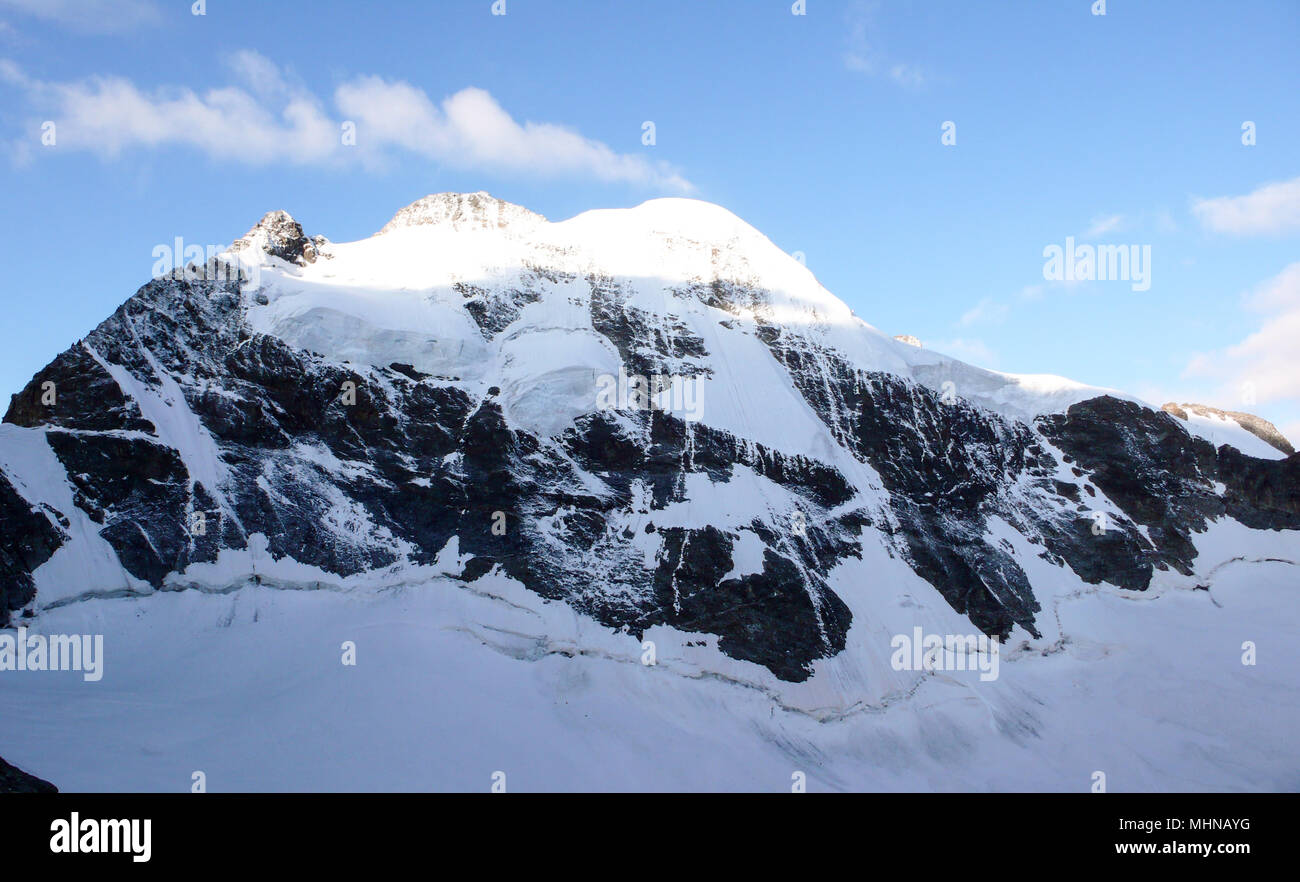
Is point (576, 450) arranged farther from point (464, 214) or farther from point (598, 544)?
point (464, 214)

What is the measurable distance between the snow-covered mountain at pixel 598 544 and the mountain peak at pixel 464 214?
217 inches

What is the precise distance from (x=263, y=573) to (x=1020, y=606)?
47.2 m

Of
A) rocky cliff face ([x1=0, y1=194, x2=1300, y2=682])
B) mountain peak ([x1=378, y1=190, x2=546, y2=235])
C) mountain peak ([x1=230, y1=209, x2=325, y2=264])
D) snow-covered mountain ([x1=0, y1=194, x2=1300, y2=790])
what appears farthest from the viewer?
mountain peak ([x1=378, y1=190, x2=546, y2=235])

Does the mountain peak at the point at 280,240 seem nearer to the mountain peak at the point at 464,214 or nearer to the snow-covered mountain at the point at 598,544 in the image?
the snow-covered mountain at the point at 598,544

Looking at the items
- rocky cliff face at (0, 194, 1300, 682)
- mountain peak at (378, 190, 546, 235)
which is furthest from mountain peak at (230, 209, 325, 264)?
mountain peak at (378, 190, 546, 235)

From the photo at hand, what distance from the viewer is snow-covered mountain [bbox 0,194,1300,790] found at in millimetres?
43938

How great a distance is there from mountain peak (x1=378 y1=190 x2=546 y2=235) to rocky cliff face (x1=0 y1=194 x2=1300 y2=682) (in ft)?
1.42

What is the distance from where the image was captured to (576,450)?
2427 inches

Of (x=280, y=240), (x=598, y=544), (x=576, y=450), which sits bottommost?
(x=598, y=544)

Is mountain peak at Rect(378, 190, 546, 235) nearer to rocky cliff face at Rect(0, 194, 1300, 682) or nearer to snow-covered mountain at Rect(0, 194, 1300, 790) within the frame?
rocky cliff face at Rect(0, 194, 1300, 682)

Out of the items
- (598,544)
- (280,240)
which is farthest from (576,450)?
(280,240)

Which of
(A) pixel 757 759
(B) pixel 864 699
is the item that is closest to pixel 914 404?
(B) pixel 864 699

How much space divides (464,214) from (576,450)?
115ft
